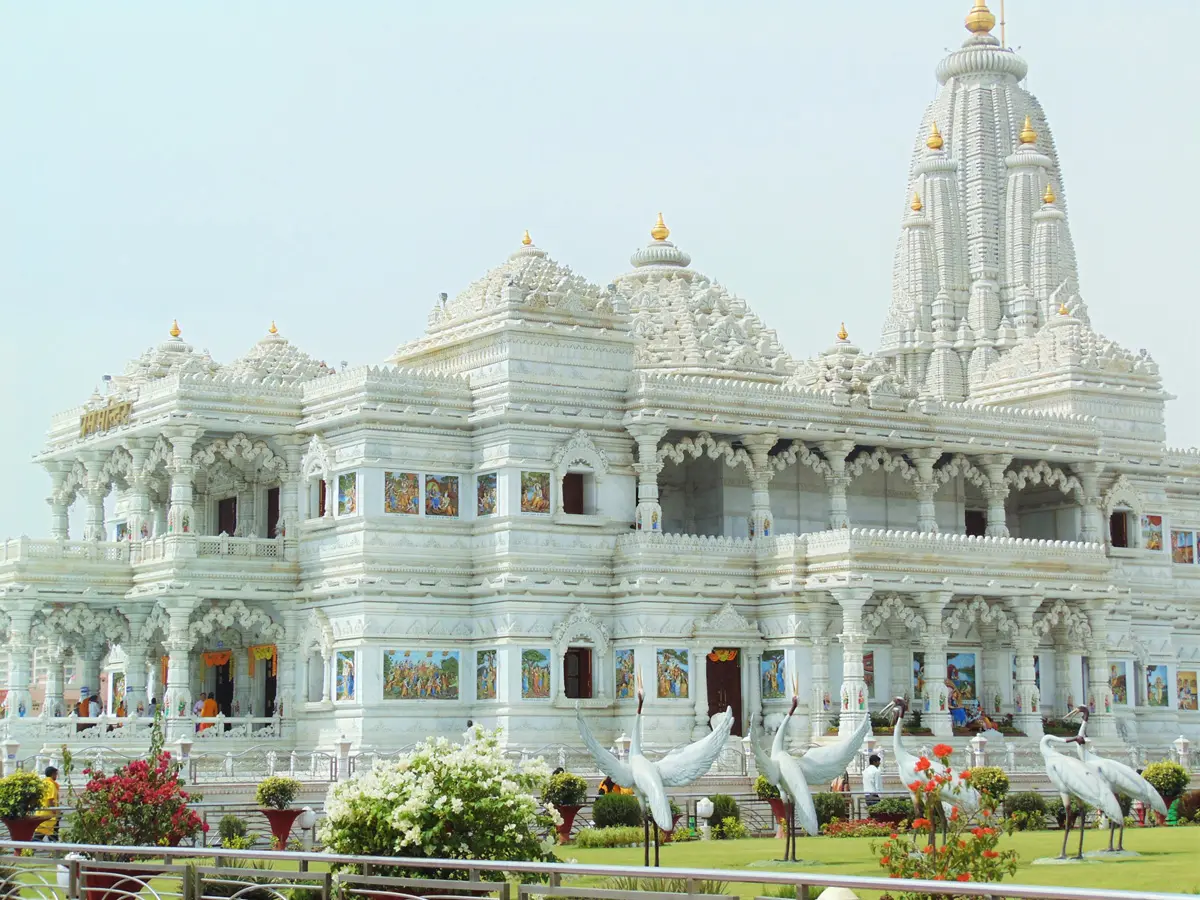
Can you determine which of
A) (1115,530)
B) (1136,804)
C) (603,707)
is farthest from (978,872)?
(1115,530)

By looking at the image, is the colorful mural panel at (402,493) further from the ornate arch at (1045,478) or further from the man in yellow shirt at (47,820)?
the ornate arch at (1045,478)

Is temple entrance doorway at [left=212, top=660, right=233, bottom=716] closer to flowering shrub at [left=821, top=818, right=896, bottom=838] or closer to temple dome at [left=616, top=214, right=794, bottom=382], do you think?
temple dome at [left=616, top=214, right=794, bottom=382]

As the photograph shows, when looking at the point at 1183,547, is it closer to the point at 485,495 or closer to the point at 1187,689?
the point at 1187,689

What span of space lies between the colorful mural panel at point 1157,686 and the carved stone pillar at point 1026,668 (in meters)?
7.55

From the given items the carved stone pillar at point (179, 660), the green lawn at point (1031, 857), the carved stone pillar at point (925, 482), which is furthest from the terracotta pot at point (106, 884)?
the carved stone pillar at point (925, 482)

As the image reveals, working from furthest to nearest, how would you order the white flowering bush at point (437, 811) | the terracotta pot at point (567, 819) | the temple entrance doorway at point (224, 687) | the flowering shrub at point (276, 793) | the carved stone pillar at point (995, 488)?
the carved stone pillar at point (995, 488), the temple entrance doorway at point (224, 687), the terracotta pot at point (567, 819), the flowering shrub at point (276, 793), the white flowering bush at point (437, 811)

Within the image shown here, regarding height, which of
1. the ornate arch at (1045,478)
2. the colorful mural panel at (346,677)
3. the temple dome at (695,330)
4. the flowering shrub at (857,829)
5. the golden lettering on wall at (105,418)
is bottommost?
the flowering shrub at (857,829)

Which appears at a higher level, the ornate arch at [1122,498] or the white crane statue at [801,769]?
the ornate arch at [1122,498]

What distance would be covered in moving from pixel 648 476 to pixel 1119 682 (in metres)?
15.9

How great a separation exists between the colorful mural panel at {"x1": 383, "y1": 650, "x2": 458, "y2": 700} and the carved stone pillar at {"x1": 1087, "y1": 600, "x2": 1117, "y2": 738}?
17.3 meters

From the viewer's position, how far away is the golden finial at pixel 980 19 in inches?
3019

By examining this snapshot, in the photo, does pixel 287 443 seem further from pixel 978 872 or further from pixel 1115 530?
pixel 978 872

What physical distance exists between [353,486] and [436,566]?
288 centimetres

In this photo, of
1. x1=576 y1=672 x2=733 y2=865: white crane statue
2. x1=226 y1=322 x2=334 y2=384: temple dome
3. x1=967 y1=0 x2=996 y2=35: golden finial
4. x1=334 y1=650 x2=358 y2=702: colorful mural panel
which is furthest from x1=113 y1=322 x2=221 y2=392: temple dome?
x1=967 y1=0 x2=996 y2=35: golden finial
